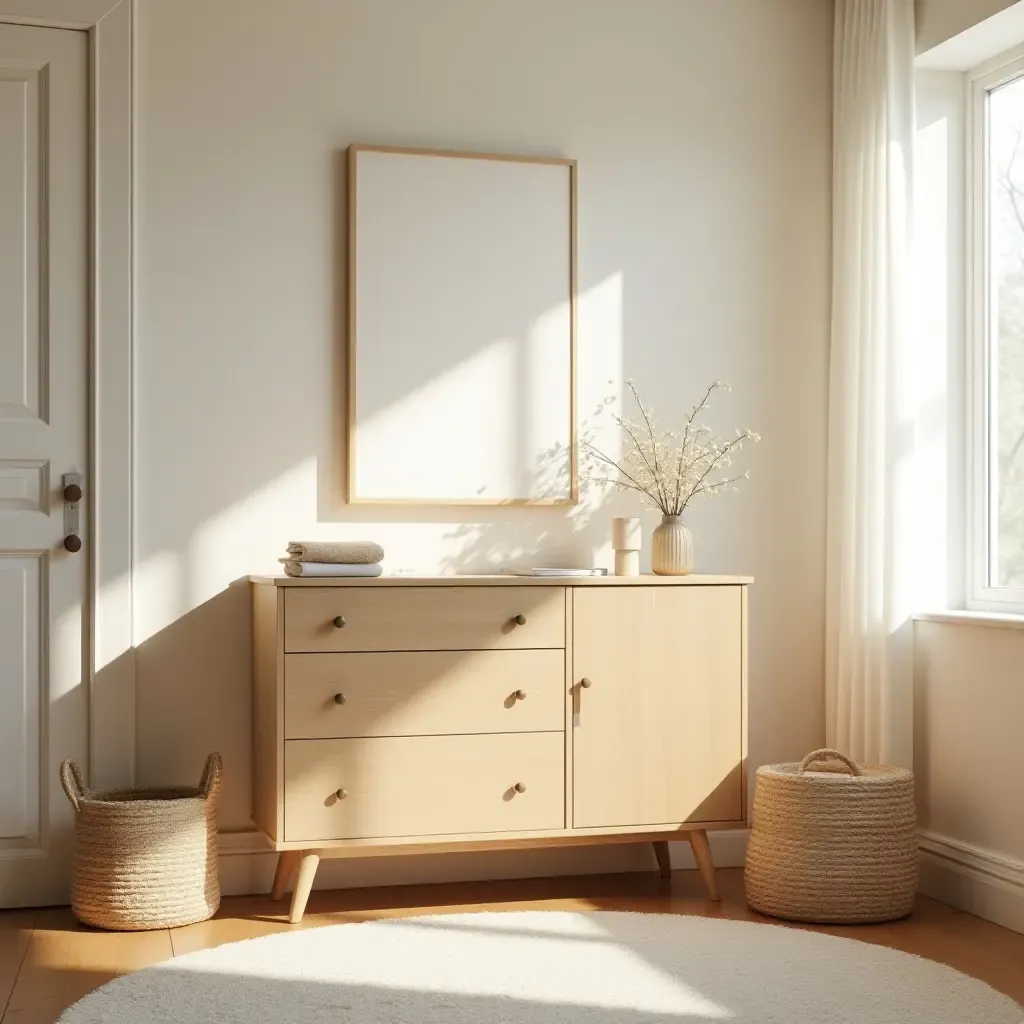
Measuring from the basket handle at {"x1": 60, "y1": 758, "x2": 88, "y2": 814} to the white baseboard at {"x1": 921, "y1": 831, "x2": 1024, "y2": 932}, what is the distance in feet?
6.68

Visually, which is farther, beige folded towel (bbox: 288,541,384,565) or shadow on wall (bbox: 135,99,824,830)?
shadow on wall (bbox: 135,99,824,830)

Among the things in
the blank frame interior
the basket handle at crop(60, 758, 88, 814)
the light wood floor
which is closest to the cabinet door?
the light wood floor

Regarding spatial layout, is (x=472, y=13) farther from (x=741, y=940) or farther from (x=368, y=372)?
(x=741, y=940)

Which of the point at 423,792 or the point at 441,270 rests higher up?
the point at 441,270

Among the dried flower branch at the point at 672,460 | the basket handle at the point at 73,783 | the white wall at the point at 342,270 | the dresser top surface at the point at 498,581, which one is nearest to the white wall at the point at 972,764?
the white wall at the point at 342,270

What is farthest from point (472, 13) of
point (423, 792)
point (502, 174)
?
point (423, 792)

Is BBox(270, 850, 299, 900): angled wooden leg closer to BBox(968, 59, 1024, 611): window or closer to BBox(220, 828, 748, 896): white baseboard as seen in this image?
BBox(220, 828, 748, 896): white baseboard

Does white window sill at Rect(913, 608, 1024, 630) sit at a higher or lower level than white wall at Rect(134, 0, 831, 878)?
lower

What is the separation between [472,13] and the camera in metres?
3.63

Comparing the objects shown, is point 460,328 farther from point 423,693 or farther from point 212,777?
point 212,777

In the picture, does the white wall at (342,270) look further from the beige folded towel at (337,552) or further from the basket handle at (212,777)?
the beige folded towel at (337,552)

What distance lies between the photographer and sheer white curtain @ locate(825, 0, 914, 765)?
3.52 metres

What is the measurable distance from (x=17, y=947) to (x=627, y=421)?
1945mm

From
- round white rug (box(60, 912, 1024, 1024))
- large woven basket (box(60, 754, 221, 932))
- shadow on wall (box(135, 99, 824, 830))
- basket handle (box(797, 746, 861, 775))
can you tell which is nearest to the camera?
round white rug (box(60, 912, 1024, 1024))
